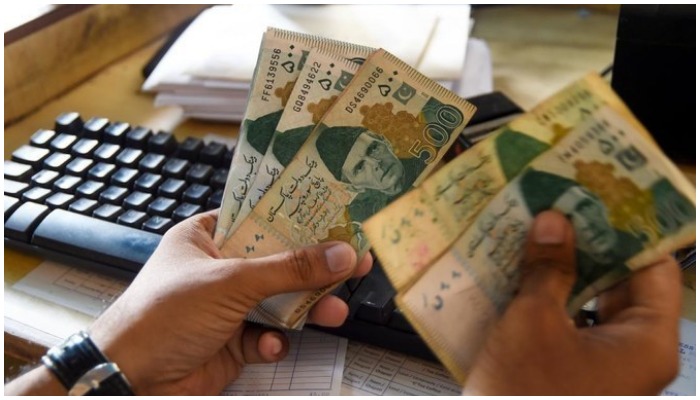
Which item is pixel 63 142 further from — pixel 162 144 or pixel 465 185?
pixel 465 185

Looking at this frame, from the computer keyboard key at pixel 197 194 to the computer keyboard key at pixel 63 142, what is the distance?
6.9 inches

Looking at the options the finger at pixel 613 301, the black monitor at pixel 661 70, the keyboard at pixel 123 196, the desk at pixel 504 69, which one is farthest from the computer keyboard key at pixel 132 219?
the black monitor at pixel 661 70

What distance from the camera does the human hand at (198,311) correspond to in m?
0.53

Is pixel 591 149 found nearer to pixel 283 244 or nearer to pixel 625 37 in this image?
pixel 283 244

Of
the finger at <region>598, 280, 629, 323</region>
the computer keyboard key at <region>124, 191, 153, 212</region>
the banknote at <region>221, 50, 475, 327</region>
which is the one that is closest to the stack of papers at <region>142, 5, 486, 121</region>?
the computer keyboard key at <region>124, 191, 153, 212</region>

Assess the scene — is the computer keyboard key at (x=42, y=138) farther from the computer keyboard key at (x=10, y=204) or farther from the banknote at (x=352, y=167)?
the banknote at (x=352, y=167)

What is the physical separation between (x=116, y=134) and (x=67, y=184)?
0.10 m

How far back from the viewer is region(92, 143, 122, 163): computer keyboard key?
760 millimetres

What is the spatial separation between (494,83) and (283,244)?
0.49m

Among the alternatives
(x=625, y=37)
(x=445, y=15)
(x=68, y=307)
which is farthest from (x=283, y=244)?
(x=445, y=15)

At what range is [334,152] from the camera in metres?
0.58

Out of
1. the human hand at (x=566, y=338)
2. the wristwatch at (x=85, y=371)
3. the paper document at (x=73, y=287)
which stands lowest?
the paper document at (x=73, y=287)

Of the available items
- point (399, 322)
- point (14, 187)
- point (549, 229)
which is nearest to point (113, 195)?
point (14, 187)

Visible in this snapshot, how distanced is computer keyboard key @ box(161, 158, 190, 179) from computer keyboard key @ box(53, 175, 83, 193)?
9cm
